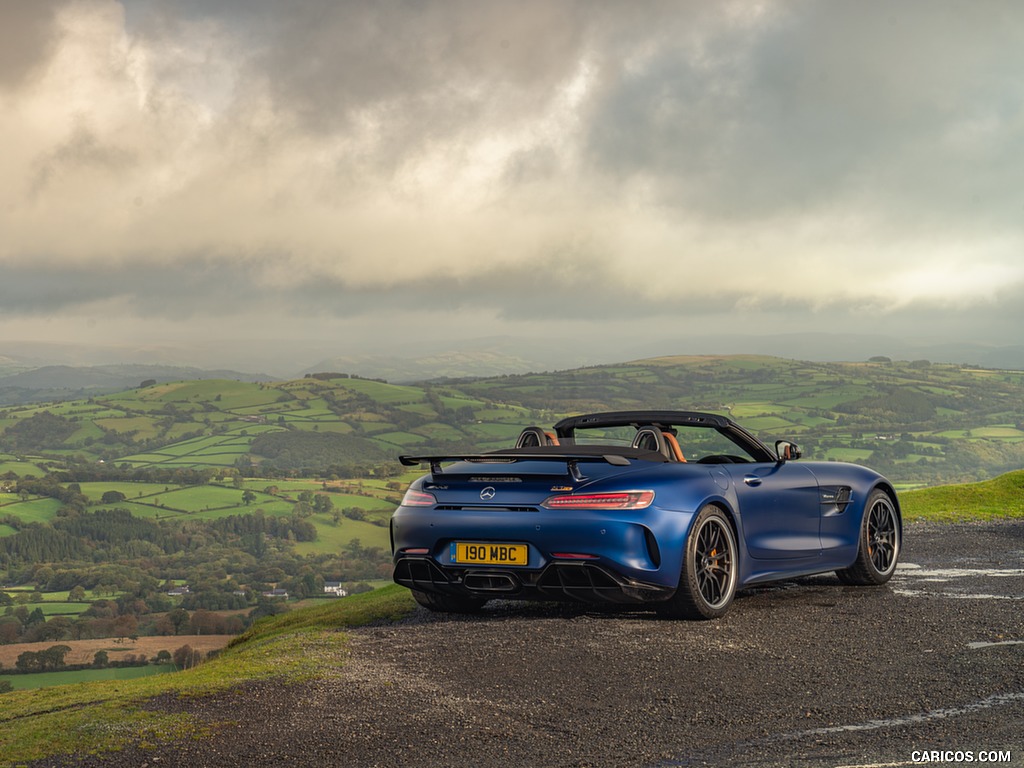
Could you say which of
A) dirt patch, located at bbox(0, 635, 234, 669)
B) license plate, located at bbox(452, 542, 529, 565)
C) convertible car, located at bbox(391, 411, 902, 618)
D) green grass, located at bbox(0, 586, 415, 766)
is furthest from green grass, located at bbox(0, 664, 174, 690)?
license plate, located at bbox(452, 542, 529, 565)

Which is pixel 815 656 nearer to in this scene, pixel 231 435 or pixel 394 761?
pixel 394 761

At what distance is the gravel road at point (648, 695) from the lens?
16.9 ft

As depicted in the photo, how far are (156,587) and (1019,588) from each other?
10514cm

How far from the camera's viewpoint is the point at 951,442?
14325 centimetres

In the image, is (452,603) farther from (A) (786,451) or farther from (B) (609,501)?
(A) (786,451)

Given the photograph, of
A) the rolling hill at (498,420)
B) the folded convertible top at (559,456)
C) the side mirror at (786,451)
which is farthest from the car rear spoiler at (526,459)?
the rolling hill at (498,420)

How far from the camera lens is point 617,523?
8312mm

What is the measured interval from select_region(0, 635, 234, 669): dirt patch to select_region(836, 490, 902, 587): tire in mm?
53802

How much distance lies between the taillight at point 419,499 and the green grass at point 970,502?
13918 millimetres

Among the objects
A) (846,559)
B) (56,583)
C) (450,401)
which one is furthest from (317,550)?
(846,559)

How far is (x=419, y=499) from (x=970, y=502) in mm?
19446

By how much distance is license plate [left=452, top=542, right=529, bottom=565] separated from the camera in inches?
336

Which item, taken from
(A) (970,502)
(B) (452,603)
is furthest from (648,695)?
(A) (970,502)

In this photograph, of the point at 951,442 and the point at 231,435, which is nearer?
the point at 951,442
